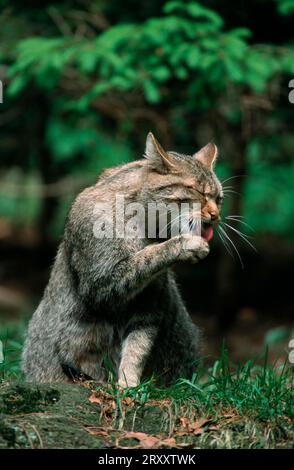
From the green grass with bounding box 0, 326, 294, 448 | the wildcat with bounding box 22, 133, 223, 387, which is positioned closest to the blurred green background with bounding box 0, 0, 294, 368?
the wildcat with bounding box 22, 133, 223, 387

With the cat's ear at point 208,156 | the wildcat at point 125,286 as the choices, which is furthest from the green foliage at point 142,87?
the wildcat at point 125,286

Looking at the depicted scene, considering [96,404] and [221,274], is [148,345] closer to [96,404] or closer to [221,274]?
[96,404]

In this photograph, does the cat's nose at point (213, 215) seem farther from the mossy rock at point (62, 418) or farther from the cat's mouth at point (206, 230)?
the mossy rock at point (62, 418)

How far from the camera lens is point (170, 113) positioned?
8984mm

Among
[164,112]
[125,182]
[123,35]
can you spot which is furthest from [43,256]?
[125,182]

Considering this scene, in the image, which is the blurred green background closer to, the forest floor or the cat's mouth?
the cat's mouth

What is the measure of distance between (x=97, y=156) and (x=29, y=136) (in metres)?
1.23

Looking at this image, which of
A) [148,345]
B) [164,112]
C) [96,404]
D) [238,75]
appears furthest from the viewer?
[164,112]

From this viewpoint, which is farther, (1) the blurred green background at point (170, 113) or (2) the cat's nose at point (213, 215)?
(1) the blurred green background at point (170, 113)

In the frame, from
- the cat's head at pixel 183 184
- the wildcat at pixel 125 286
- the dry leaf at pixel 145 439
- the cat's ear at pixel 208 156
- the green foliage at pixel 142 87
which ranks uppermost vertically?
the green foliage at pixel 142 87

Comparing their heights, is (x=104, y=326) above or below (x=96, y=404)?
above

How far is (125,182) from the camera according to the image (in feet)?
16.3

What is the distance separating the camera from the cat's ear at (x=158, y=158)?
4801 millimetres

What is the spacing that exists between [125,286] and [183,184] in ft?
2.30
